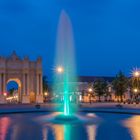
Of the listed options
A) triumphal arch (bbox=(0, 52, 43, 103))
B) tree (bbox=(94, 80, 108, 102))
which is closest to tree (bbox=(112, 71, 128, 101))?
tree (bbox=(94, 80, 108, 102))

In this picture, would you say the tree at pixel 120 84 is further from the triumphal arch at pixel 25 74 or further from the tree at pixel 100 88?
the triumphal arch at pixel 25 74

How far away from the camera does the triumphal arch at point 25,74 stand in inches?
3369

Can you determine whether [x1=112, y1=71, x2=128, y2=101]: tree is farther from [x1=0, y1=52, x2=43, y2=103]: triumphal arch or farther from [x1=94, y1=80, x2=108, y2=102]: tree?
[x1=0, y1=52, x2=43, y2=103]: triumphal arch

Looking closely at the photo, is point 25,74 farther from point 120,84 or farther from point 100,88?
point 120,84

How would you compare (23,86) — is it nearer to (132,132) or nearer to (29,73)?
(29,73)

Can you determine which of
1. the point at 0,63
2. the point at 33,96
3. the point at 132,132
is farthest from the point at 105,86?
the point at 132,132

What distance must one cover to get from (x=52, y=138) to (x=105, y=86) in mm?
85316

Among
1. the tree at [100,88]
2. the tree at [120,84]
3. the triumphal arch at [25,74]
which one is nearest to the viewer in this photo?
the triumphal arch at [25,74]

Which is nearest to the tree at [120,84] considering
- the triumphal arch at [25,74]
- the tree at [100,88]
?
the tree at [100,88]

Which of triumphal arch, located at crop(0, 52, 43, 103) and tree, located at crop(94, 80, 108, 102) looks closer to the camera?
triumphal arch, located at crop(0, 52, 43, 103)

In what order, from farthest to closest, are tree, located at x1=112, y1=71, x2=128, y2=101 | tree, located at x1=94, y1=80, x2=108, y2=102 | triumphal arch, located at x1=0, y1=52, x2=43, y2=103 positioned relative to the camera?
tree, located at x1=94, y1=80, x2=108, y2=102 → tree, located at x1=112, y1=71, x2=128, y2=101 → triumphal arch, located at x1=0, y1=52, x2=43, y2=103

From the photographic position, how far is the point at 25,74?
86.2 metres

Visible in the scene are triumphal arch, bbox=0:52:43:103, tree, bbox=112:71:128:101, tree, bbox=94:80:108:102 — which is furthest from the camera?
tree, bbox=94:80:108:102

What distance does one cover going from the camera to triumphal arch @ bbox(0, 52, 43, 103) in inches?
3369
